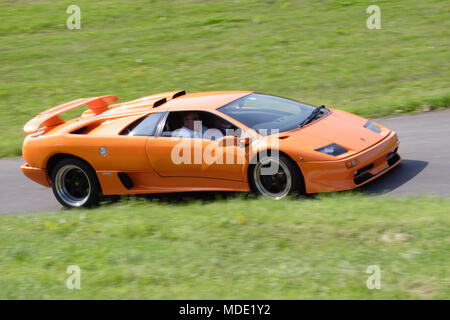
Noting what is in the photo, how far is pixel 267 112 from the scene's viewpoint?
8195 mm

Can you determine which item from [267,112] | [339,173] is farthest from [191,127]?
[339,173]

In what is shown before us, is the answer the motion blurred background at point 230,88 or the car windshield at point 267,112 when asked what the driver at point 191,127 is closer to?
the car windshield at point 267,112

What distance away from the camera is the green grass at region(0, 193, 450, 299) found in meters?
5.16

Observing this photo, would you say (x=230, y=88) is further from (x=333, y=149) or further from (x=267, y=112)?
(x=333, y=149)

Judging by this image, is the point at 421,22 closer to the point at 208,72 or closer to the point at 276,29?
the point at 276,29

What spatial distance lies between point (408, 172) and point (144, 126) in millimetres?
3365

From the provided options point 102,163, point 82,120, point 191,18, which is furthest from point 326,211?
point 191,18

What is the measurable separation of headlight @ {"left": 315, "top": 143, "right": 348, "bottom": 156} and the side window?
2.18 m

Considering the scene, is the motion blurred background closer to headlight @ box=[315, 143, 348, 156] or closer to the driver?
headlight @ box=[315, 143, 348, 156]

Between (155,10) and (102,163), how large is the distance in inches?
468

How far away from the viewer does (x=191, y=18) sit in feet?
60.2

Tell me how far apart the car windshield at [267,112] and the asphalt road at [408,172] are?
1.21m

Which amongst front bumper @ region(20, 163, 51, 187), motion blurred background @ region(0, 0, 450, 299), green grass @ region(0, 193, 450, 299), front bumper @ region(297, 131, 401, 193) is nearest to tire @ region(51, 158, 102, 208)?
front bumper @ region(20, 163, 51, 187)

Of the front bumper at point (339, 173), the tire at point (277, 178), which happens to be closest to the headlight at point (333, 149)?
the front bumper at point (339, 173)
